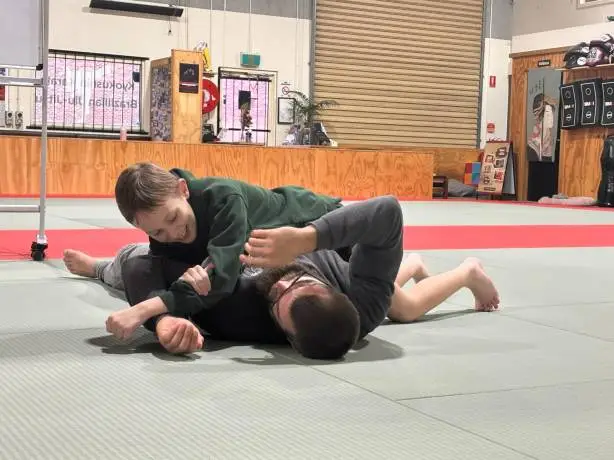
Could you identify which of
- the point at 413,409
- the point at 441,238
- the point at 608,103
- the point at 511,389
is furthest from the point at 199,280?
the point at 608,103

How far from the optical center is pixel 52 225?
620 centimetres

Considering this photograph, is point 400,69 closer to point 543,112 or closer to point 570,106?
point 543,112

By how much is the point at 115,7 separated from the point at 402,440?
11.1m

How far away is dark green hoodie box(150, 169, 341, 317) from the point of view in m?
2.33

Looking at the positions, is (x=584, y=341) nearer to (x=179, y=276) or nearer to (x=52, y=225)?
(x=179, y=276)

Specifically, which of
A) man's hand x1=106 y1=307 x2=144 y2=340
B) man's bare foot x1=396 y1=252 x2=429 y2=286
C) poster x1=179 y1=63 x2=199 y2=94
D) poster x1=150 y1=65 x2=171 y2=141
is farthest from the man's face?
poster x1=150 y1=65 x2=171 y2=141

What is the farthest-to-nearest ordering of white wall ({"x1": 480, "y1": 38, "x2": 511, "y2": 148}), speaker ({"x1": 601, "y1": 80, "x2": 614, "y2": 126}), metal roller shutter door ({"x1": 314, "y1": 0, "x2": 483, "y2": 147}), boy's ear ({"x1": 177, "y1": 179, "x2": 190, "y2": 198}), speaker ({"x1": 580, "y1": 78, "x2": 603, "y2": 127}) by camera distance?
white wall ({"x1": 480, "y1": 38, "x2": 511, "y2": 148}) → metal roller shutter door ({"x1": 314, "y1": 0, "x2": 483, "y2": 147}) → speaker ({"x1": 580, "y1": 78, "x2": 603, "y2": 127}) → speaker ({"x1": 601, "y1": 80, "x2": 614, "y2": 126}) → boy's ear ({"x1": 177, "y1": 179, "x2": 190, "y2": 198})

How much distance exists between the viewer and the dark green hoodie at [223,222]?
2.33m

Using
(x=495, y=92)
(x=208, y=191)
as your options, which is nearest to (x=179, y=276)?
(x=208, y=191)

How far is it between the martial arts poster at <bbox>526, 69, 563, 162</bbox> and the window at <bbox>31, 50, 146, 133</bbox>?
590cm

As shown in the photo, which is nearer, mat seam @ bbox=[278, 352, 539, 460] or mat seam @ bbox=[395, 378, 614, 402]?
mat seam @ bbox=[278, 352, 539, 460]

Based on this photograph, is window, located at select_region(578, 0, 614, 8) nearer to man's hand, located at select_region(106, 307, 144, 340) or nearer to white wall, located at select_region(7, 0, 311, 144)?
white wall, located at select_region(7, 0, 311, 144)

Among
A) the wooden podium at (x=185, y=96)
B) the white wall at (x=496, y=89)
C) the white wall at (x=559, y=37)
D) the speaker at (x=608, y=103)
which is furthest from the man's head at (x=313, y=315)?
the white wall at (x=496, y=89)

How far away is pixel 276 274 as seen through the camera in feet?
7.99
